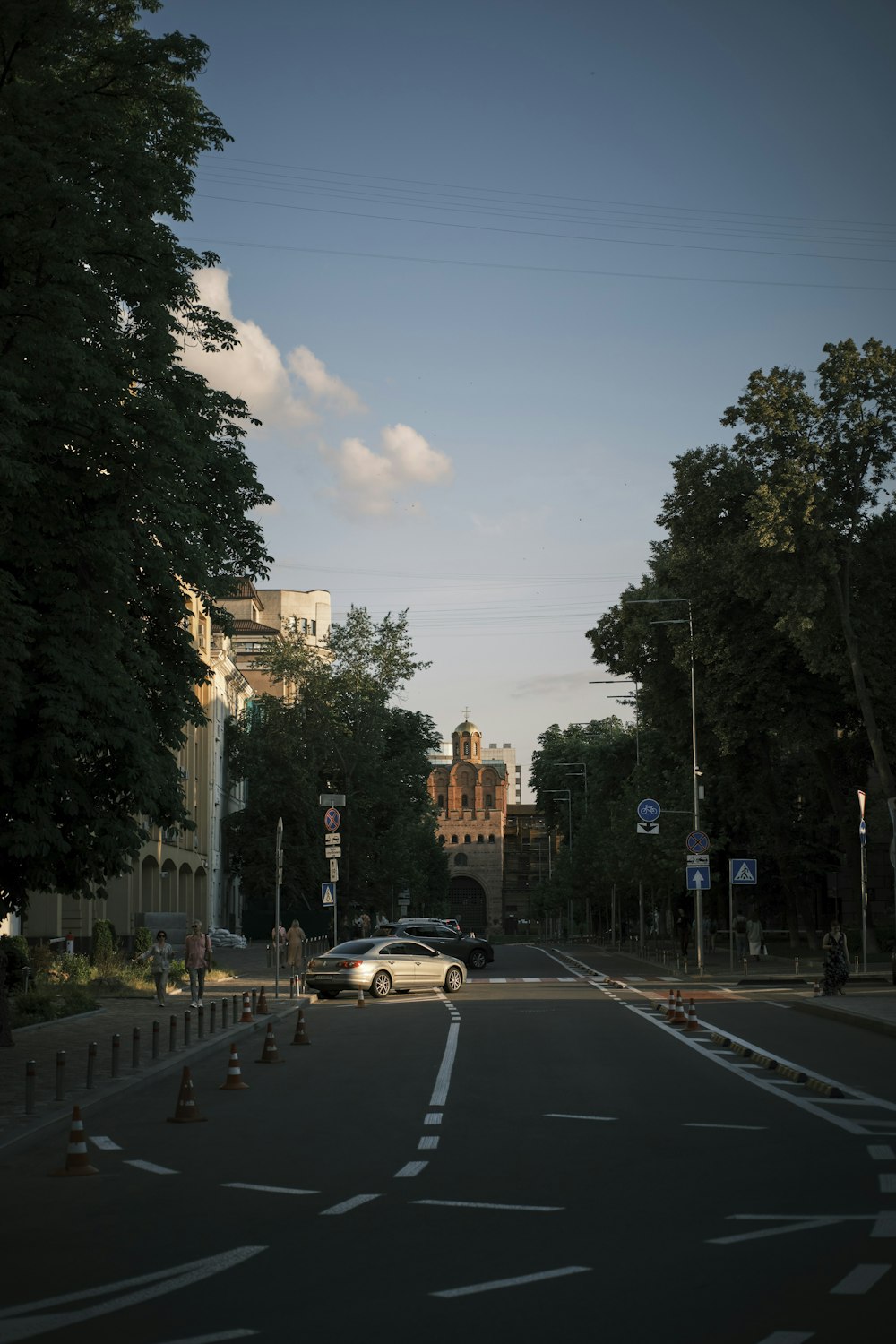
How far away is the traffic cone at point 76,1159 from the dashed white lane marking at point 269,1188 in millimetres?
1162

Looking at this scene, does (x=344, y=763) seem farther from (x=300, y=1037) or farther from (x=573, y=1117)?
(x=573, y=1117)

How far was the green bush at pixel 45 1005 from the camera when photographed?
24.7 metres

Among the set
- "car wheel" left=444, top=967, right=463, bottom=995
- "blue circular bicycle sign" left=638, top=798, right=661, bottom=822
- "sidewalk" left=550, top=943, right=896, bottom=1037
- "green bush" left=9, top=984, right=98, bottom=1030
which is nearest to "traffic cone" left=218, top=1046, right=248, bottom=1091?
"green bush" left=9, top=984, right=98, bottom=1030

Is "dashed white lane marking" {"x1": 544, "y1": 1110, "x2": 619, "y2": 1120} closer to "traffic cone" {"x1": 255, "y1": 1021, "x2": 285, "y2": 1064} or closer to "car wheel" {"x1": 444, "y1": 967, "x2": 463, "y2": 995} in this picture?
"traffic cone" {"x1": 255, "y1": 1021, "x2": 285, "y2": 1064}

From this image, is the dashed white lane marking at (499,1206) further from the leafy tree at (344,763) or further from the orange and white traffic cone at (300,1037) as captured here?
the leafy tree at (344,763)

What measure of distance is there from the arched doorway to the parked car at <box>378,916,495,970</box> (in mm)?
112771

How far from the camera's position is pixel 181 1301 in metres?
6.63

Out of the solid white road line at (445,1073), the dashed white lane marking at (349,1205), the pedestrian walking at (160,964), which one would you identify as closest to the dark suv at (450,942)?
the pedestrian walking at (160,964)

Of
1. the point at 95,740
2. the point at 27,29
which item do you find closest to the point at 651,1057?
the point at 95,740

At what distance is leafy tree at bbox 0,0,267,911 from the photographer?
1536 centimetres

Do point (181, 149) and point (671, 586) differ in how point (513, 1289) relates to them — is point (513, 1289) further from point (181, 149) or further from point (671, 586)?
point (671, 586)

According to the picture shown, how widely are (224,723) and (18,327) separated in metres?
61.5

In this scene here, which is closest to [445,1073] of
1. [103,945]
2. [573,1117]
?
[573,1117]

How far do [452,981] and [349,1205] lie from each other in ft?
89.0
